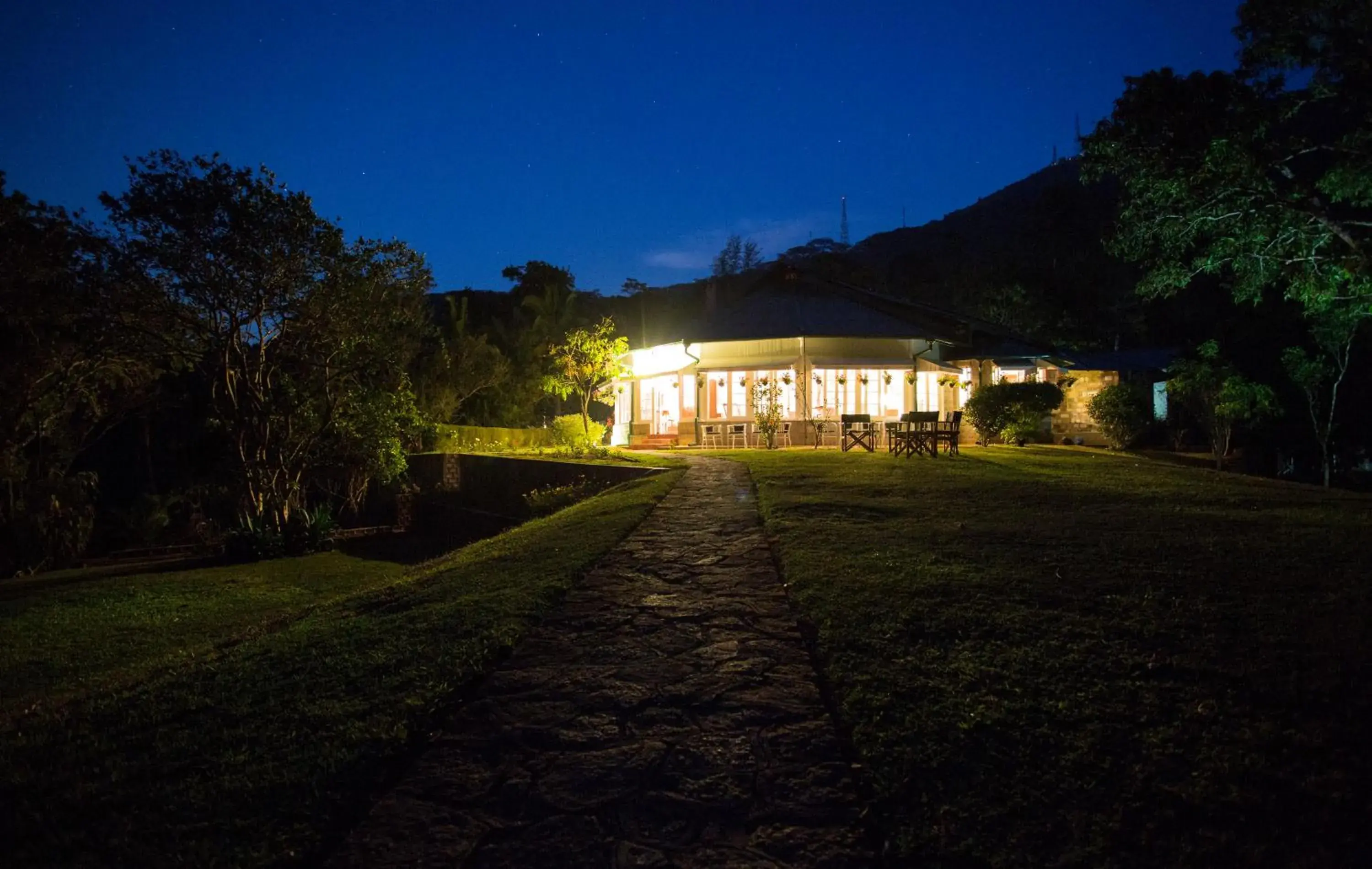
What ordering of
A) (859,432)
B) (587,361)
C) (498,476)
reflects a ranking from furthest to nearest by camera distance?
1. (587,361)
2. (498,476)
3. (859,432)

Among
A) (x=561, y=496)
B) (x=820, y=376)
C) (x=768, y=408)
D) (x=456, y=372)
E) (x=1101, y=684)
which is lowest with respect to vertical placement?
(x=1101, y=684)

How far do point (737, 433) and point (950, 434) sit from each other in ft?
21.5

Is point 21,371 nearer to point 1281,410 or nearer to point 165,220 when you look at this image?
point 165,220

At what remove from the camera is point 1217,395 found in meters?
17.6

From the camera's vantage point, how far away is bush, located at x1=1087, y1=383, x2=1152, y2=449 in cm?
2073

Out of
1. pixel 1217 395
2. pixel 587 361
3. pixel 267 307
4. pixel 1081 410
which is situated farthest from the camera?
pixel 1081 410

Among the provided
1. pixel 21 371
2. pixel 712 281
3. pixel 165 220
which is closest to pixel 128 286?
pixel 165 220

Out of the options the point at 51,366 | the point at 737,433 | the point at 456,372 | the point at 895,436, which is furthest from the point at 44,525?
the point at 895,436

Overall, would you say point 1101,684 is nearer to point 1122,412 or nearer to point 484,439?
point 1122,412

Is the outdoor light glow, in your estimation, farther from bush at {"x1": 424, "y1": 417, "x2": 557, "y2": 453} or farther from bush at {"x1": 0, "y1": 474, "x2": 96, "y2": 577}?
bush at {"x1": 0, "y1": 474, "x2": 96, "y2": 577}

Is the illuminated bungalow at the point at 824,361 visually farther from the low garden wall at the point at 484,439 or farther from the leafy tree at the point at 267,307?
the leafy tree at the point at 267,307

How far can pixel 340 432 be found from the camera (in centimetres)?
1616

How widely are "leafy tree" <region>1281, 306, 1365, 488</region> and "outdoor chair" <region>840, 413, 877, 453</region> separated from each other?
342 inches

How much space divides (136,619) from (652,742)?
388 inches
